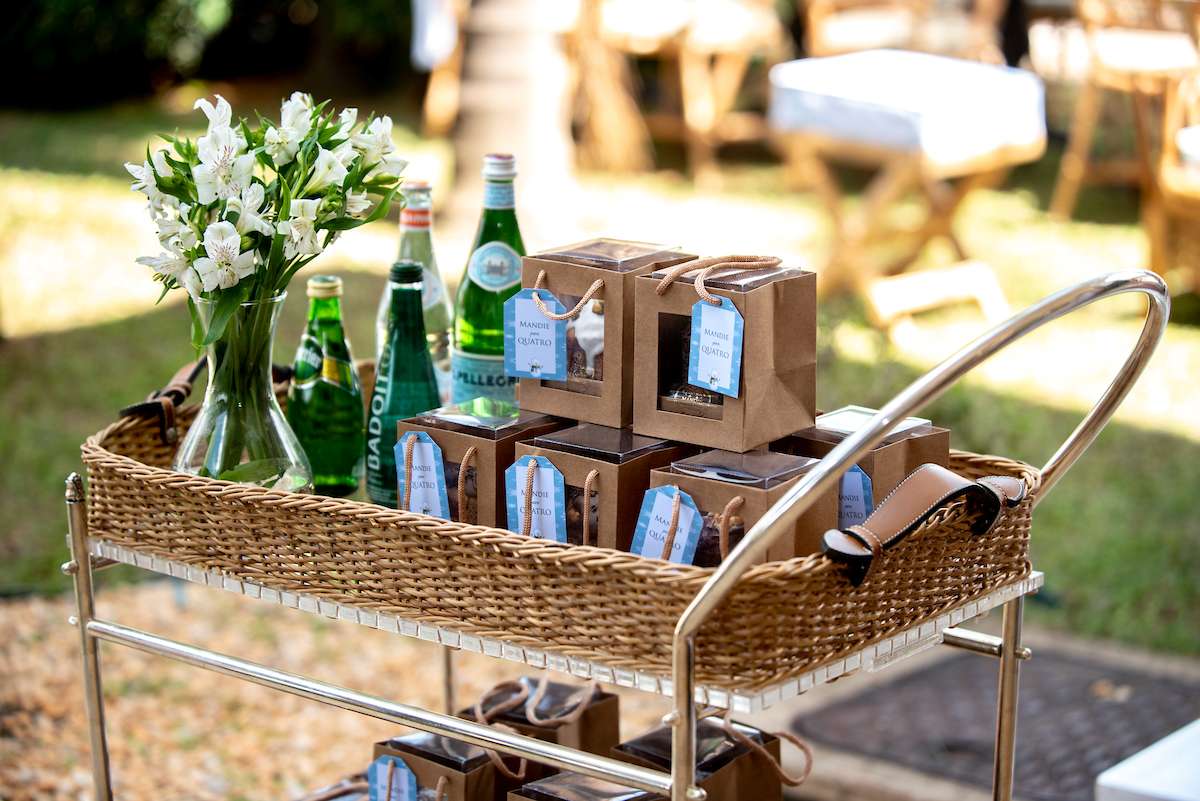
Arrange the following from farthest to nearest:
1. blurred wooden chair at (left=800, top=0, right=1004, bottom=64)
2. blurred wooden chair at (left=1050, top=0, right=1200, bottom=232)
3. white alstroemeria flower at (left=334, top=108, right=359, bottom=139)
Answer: blurred wooden chair at (left=800, top=0, right=1004, bottom=64), blurred wooden chair at (left=1050, top=0, right=1200, bottom=232), white alstroemeria flower at (left=334, top=108, right=359, bottom=139)

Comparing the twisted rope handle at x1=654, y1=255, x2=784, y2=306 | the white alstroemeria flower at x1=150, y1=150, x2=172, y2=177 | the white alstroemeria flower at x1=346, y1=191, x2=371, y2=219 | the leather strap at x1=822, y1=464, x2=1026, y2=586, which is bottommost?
the leather strap at x1=822, y1=464, x2=1026, y2=586

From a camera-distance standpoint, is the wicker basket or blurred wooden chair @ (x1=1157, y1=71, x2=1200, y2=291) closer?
→ the wicker basket

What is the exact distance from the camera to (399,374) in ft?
4.95

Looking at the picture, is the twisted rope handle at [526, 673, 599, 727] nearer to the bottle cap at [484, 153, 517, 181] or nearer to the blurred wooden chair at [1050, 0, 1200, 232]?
the bottle cap at [484, 153, 517, 181]

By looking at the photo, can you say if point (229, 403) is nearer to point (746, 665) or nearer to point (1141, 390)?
point (746, 665)

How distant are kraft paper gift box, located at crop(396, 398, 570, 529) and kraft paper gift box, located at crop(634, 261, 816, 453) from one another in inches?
4.5

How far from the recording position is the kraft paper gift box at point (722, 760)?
1.45 m

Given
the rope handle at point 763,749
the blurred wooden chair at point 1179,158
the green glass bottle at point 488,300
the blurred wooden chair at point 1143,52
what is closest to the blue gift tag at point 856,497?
the rope handle at point 763,749

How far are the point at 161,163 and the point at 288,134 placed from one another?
0.41 ft

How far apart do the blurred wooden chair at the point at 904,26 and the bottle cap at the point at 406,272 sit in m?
3.75

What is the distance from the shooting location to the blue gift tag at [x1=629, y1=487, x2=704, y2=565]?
1.17m

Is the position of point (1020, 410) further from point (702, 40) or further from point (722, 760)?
point (702, 40)

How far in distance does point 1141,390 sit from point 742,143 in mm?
3715

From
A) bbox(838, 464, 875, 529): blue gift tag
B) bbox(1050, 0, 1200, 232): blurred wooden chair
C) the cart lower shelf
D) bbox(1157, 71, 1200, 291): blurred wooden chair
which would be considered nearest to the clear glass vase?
the cart lower shelf
